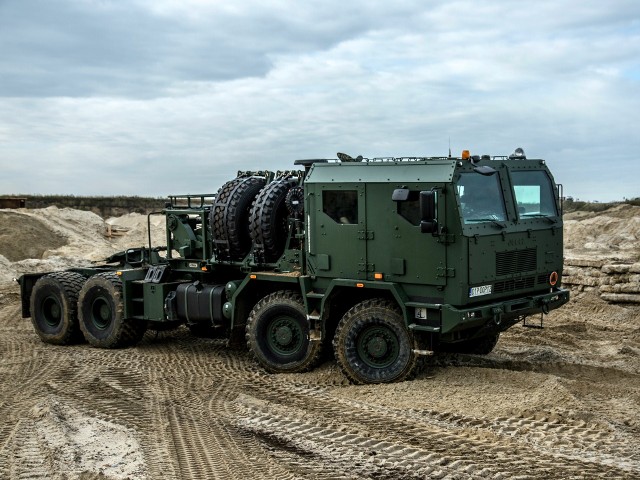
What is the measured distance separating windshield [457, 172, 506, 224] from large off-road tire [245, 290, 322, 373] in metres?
2.86

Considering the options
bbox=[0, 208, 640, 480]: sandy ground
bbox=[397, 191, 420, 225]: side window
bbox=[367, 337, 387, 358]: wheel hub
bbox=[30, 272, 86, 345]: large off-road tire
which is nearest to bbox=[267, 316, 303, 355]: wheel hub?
bbox=[0, 208, 640, 480]: sandy ground

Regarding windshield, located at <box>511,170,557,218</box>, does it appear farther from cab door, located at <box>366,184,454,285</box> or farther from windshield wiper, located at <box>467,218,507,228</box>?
cab door, located at <box>366,184,454,285</box>

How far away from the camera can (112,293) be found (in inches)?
550

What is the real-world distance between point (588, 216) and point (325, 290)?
24.8 m

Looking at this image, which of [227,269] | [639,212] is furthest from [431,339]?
[639,212]

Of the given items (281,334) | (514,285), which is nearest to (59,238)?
(281,334)

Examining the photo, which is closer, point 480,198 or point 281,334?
point 480,198

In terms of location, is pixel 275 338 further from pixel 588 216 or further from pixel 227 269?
pixel 588 216

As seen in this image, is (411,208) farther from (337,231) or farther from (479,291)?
(479,291)

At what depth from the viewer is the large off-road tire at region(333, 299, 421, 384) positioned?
1041cm

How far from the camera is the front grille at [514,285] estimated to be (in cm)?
1044

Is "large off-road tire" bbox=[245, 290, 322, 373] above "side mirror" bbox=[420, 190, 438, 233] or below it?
below

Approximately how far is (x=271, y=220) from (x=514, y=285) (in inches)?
144

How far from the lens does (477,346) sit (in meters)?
12.3
